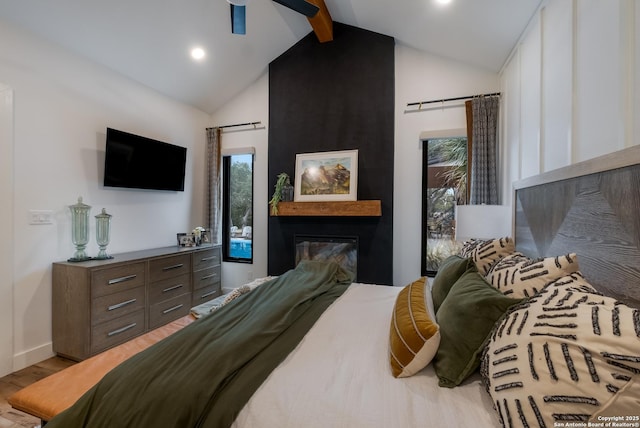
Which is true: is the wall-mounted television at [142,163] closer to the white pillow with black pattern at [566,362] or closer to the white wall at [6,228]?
the white wall at [6,228]

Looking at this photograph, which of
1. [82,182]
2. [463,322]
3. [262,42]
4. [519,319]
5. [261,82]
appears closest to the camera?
[519,319]

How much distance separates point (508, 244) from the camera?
65.0 inches

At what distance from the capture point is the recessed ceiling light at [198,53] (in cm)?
313

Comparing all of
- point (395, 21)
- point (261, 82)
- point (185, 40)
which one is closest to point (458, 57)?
point (395, 21)

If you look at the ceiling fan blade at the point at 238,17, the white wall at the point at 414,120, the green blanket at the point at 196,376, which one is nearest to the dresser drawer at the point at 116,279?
the green blanket at the point at 196,376

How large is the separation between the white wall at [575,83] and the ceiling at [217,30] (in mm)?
479

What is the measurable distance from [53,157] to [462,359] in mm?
3503

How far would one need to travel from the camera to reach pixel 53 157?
250cm

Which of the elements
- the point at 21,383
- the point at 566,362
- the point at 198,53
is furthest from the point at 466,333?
the point at 198,53

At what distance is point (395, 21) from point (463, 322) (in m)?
3.14

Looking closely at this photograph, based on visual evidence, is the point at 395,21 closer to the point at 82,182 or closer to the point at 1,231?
the point at 82,182

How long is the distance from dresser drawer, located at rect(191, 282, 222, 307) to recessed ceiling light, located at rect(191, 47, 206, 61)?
9.31ft

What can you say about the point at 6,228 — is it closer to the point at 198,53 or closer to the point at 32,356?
the point at 32,356

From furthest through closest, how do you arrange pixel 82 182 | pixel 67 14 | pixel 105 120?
pixel 105 120 < pixel 82 182 < pixel 67 14
